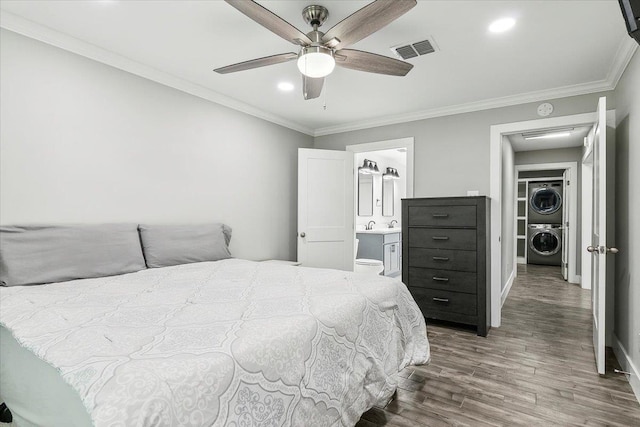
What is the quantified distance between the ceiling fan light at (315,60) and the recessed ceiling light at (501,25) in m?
1.12

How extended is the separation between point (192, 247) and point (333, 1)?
2.16m

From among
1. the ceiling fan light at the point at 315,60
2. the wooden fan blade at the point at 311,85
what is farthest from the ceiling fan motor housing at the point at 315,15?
the wooden fan blade at the point at 311,85

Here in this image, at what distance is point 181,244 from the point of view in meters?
2.80

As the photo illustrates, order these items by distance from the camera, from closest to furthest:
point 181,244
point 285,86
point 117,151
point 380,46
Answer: point 380,46 < point 117,151 < point 181,244 < point 285,86

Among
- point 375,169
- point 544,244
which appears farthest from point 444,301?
point 544,244

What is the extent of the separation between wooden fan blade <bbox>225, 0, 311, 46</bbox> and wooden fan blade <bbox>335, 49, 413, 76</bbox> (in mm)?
274

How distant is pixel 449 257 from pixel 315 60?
245cm

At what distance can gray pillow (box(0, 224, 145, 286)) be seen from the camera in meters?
1.93

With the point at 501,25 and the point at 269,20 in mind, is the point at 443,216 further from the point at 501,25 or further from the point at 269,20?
the point at 269,20

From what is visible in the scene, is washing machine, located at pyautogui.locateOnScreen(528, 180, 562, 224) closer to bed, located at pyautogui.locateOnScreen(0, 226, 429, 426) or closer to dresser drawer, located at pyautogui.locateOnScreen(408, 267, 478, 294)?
dresser drawer, located at pyautogui.locateOnScreen(408, 267, 478, 294)

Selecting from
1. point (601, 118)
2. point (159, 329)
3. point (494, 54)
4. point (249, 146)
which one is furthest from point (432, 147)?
point (159, 329)

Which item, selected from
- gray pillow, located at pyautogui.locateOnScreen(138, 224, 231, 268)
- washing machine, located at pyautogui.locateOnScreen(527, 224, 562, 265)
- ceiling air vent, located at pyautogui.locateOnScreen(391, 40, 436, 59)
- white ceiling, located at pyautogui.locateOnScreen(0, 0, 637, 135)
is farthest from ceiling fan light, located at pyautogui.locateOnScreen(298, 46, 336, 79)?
washing machine, located at pyautogui.locateOnScreen(527, 224, 562, 265)

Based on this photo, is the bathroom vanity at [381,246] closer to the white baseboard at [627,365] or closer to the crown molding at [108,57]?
the crown molding at [108,57]

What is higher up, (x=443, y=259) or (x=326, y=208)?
(x=326, y=208)
